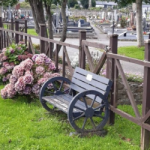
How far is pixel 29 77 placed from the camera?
20.4 feet

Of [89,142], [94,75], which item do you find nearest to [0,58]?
[94,75]

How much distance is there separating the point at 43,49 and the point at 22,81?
161cm

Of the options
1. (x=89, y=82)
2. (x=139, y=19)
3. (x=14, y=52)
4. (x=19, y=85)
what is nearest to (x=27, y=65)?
(x=19, y=85)

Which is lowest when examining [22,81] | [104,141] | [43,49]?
[104,141]

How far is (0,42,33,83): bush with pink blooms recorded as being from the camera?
747 cm

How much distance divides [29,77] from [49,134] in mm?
1723

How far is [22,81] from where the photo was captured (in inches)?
245

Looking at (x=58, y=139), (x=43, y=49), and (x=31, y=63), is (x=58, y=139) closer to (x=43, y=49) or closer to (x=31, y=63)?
(x=31, y=63)

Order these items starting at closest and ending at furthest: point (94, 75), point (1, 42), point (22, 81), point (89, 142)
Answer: point (89, 142), point (94, 75), point (22, 81), point (1, 42)

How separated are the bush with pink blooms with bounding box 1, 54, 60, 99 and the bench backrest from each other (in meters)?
0.98

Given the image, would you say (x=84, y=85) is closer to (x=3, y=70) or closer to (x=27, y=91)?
(x=27, y=91)

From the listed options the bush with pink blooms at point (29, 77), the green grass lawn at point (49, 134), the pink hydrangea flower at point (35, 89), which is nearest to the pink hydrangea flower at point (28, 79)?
the bush with pink blooms at point (29, 77)

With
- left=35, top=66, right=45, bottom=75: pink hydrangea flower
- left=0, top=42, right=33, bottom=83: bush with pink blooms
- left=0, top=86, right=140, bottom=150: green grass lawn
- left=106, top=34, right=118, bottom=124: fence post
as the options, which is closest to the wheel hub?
left=0, top=86, right=140, bottom=150: green grass lawn

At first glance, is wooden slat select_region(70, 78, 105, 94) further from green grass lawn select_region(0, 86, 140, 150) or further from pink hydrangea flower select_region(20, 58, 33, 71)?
pink hydrangea flower select_region(20, 58, 33, 71)
